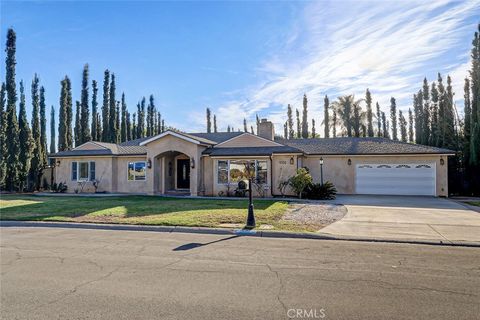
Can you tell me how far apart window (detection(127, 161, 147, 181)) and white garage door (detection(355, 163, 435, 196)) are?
14745 millimetres

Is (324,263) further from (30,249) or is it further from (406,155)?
(406,155)

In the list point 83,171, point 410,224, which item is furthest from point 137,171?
point 410,224

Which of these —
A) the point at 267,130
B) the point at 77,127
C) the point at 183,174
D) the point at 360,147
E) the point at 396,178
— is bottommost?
the point at 396,178

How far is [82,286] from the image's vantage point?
4.87 meters

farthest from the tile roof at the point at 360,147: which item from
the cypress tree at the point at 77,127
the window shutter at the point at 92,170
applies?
the cypress tree at the point at 77,127

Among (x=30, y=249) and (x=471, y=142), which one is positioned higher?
(x=471, y=142)

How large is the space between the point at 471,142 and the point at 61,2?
25.4 meters

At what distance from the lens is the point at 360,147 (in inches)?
866

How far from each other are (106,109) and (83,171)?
61.8ft

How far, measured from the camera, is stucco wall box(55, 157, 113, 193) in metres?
22.5

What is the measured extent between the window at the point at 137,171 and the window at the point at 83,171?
2974 mm

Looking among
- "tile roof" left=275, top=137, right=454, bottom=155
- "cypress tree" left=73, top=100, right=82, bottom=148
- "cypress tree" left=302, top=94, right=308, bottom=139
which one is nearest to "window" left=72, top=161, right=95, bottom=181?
"cypress tree" left=73, top=100, right=82, bottom=148

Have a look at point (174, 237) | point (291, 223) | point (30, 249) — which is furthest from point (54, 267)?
point (291, 223)

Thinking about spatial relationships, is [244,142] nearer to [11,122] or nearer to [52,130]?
[11,122]
